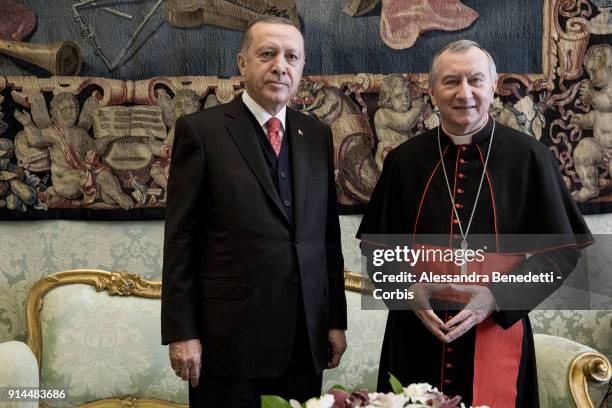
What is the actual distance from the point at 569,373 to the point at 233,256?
1.39 metres

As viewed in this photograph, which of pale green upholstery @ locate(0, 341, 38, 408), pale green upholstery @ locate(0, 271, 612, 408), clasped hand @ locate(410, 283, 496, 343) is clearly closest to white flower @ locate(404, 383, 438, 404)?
clasped hand @ locate(410, 283, 496, 343)

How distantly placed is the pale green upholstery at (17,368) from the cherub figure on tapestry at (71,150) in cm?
66

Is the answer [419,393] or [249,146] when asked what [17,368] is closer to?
[249,146]

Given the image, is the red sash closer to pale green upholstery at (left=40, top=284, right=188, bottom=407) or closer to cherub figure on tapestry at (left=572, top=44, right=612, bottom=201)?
→ cherub figure on tapestry at (left=572, top=44, right=612, bottom=201)

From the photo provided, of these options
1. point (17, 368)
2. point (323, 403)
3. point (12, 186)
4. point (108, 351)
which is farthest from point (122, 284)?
point (323, 403)

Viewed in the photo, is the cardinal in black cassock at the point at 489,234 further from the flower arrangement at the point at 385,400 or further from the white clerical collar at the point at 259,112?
the flower arrangement at the point at 385,400

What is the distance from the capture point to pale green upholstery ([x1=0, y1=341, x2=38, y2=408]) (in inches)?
112

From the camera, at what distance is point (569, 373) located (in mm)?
2805

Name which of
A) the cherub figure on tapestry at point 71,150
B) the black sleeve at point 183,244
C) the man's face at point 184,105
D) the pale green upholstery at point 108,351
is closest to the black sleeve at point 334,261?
the black sleeve at point 183,244

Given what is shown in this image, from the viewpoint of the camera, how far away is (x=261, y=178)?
223 cm

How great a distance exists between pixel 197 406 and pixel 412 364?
0.65 metres

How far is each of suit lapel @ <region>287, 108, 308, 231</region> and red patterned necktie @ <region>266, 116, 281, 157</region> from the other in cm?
4

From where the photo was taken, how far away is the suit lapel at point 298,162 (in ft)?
7.43

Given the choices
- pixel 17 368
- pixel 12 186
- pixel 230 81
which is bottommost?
pixel 17 368
